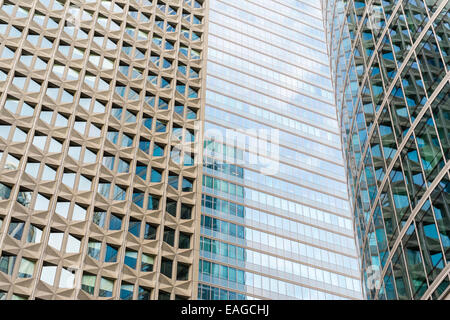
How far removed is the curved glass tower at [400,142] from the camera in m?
28.2

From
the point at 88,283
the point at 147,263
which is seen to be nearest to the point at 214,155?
the point at 147,263

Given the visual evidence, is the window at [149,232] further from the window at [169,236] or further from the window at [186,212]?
the window at [186,212]

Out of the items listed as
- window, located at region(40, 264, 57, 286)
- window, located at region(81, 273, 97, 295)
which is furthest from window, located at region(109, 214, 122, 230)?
window, located at region(40, 264, 57, 286)

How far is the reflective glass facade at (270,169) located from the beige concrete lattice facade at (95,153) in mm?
4814

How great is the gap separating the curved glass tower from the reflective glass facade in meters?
18.0

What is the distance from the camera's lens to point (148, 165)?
54.3m

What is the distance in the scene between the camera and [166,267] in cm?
4950

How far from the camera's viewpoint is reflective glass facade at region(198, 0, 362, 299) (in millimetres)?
58938

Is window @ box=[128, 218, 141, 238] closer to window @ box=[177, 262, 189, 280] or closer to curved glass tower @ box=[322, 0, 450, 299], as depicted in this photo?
window @ box=[177, 262, 189, 280]

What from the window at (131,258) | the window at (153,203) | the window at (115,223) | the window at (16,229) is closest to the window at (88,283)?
the window at (131,258)

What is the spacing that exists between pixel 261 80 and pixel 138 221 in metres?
34.9
